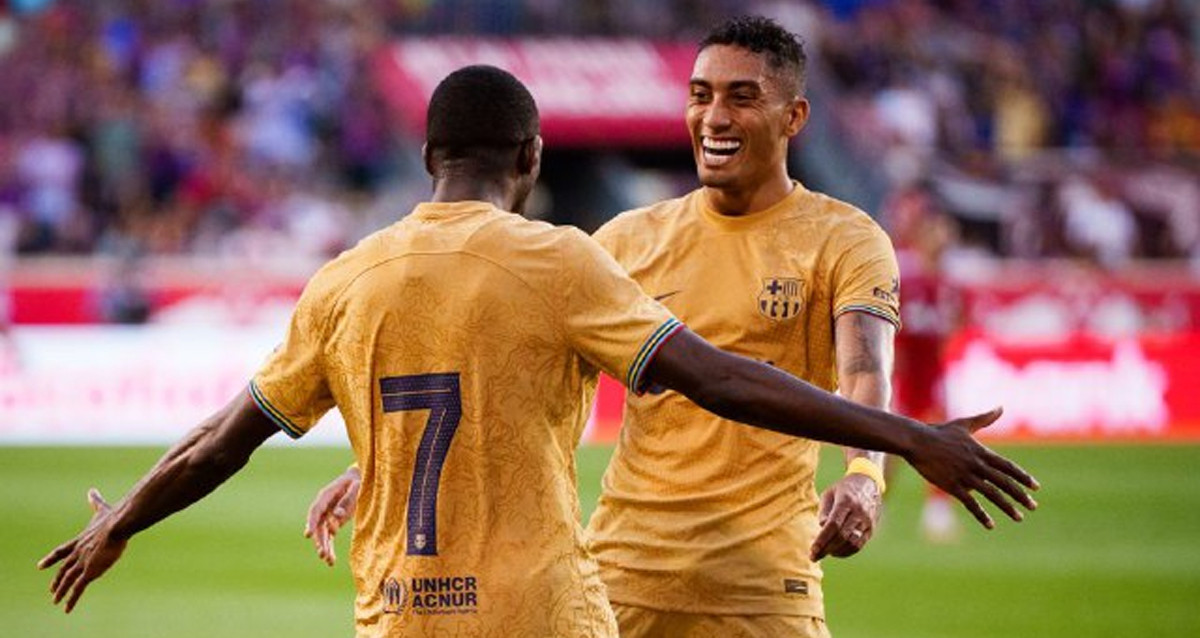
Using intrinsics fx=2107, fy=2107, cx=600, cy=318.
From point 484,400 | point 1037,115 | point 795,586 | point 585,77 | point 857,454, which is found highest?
point 585,77

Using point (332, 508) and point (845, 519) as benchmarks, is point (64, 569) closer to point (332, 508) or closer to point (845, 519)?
point (332, 508)

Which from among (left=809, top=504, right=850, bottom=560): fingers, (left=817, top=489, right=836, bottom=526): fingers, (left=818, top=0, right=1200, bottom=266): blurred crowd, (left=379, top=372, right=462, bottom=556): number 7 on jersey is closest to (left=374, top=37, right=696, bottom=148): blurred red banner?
(left=818, top=0, right=1200, bottom=266): blurred crowd

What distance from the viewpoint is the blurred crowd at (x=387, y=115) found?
24266 millimetres

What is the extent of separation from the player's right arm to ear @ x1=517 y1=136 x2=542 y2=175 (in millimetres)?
583

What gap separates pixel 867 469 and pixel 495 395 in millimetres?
1180

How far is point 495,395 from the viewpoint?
4.77 metres

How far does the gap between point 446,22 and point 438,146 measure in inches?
871

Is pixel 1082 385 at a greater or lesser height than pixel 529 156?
greater

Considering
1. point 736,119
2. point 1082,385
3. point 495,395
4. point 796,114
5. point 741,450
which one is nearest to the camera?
point 495,395

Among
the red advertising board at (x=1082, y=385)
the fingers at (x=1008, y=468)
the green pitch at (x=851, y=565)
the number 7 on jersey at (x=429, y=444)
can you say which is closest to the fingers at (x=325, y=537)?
the number 7 on jersey at (x=429, y=444)

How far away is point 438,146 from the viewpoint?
4.97 m

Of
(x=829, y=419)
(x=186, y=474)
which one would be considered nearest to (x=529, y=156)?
(x=829, y=419)

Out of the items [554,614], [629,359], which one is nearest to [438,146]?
[629,359]

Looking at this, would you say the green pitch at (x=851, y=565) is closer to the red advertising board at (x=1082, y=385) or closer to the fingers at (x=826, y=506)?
the red advertising board at (x=1082, y=385)
